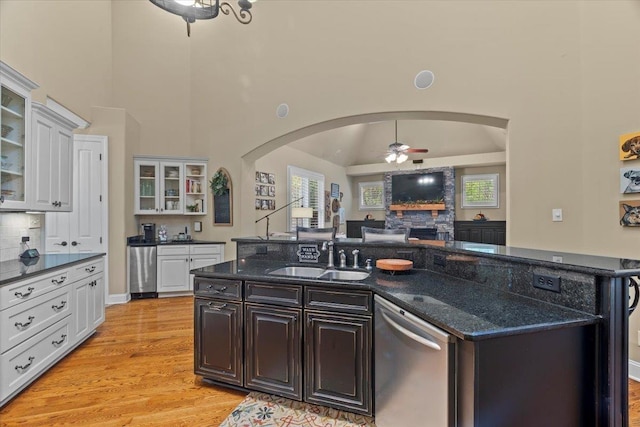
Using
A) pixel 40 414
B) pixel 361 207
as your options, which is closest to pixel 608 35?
pixel 40 414

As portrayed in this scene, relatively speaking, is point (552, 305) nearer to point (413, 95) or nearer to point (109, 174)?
point (413, 95)

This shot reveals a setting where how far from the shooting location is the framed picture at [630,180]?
8.48ft

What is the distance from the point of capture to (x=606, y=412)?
132 cm

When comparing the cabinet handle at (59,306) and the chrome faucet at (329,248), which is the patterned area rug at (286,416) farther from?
the cabinet handle at (59,306)

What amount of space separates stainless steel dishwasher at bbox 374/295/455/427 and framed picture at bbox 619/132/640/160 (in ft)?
8.28

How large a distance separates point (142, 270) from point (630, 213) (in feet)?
19.3

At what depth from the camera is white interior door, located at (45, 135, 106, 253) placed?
14.4ft

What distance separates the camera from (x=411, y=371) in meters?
1.56

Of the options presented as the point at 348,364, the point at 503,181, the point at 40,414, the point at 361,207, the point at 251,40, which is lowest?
the point at 40,414

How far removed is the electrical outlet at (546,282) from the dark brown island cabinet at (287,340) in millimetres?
895

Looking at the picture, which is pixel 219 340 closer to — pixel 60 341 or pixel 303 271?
pixel 303 271

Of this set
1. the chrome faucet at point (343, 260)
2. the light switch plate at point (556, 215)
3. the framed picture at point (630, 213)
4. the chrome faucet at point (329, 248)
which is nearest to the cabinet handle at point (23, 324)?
the chrome faucet at point (329, 248)

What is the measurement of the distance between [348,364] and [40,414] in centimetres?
212

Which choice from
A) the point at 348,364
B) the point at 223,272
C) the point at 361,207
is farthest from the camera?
the point at 361,207
